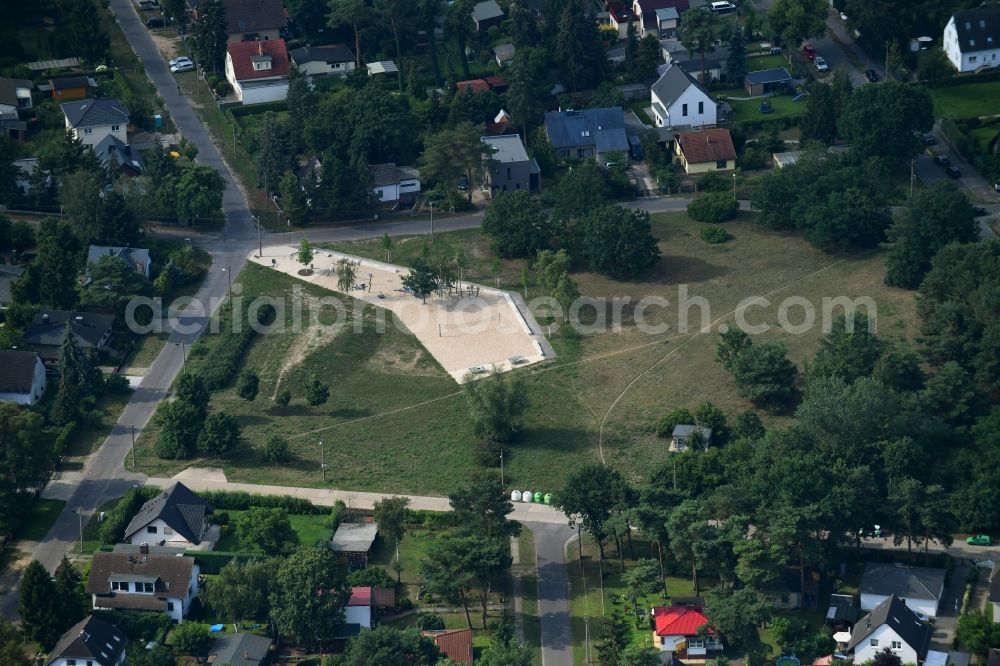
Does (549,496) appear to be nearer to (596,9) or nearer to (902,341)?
(902,341)

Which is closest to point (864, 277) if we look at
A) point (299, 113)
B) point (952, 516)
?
point (952, 516)

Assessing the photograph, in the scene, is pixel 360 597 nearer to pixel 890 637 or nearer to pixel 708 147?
pixel 890 637

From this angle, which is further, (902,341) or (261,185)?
(261,185)

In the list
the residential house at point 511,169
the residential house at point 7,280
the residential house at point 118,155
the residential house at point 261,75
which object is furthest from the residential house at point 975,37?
the residential house at point 7,280

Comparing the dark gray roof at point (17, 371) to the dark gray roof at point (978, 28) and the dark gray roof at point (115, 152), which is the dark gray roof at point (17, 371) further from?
the dark gray roof at point (978, 28)

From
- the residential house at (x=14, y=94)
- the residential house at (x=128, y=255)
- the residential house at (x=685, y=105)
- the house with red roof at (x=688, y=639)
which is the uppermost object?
the residential house at (x=14, y=94)

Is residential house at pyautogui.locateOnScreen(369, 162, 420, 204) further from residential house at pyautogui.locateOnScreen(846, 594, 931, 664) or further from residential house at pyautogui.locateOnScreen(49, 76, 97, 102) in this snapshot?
residential house at pyautogui.locateOnScreen(846, 594, 931, 664)
